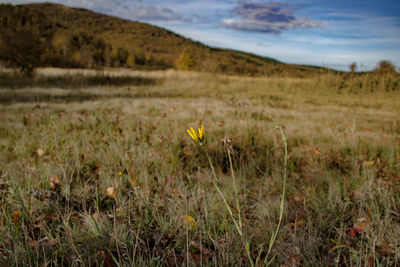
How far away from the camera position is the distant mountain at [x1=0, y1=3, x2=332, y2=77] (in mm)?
14352

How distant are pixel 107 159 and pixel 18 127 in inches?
95.5

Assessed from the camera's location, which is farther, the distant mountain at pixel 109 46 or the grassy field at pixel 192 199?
the distant mountain at pixel 109 46

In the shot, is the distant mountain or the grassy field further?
the distant mountain

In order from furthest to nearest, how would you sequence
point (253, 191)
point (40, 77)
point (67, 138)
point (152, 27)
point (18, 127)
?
point (152, 27), point (40, 77), point (18, 127), point (67, 138), point (253, 191)

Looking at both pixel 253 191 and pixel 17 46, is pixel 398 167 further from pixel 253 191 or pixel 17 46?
pixel 17 46

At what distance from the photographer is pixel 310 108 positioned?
25.1 ft

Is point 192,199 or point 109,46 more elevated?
point 109,46

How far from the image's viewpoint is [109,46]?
40.9 meters

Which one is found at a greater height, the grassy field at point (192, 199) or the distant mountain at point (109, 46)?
the distant mountain at point (109, 46)

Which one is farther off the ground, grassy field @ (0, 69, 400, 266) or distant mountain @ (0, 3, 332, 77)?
distant mountain @ (0, 3, 332, 77)

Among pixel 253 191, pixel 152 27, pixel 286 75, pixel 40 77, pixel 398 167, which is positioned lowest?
pixel 253 191

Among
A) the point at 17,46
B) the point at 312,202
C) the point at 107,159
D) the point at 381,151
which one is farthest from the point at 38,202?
the point at 17,46

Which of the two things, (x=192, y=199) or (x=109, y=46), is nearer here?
(x=192, y=199)

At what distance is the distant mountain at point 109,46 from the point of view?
14.4 metres
